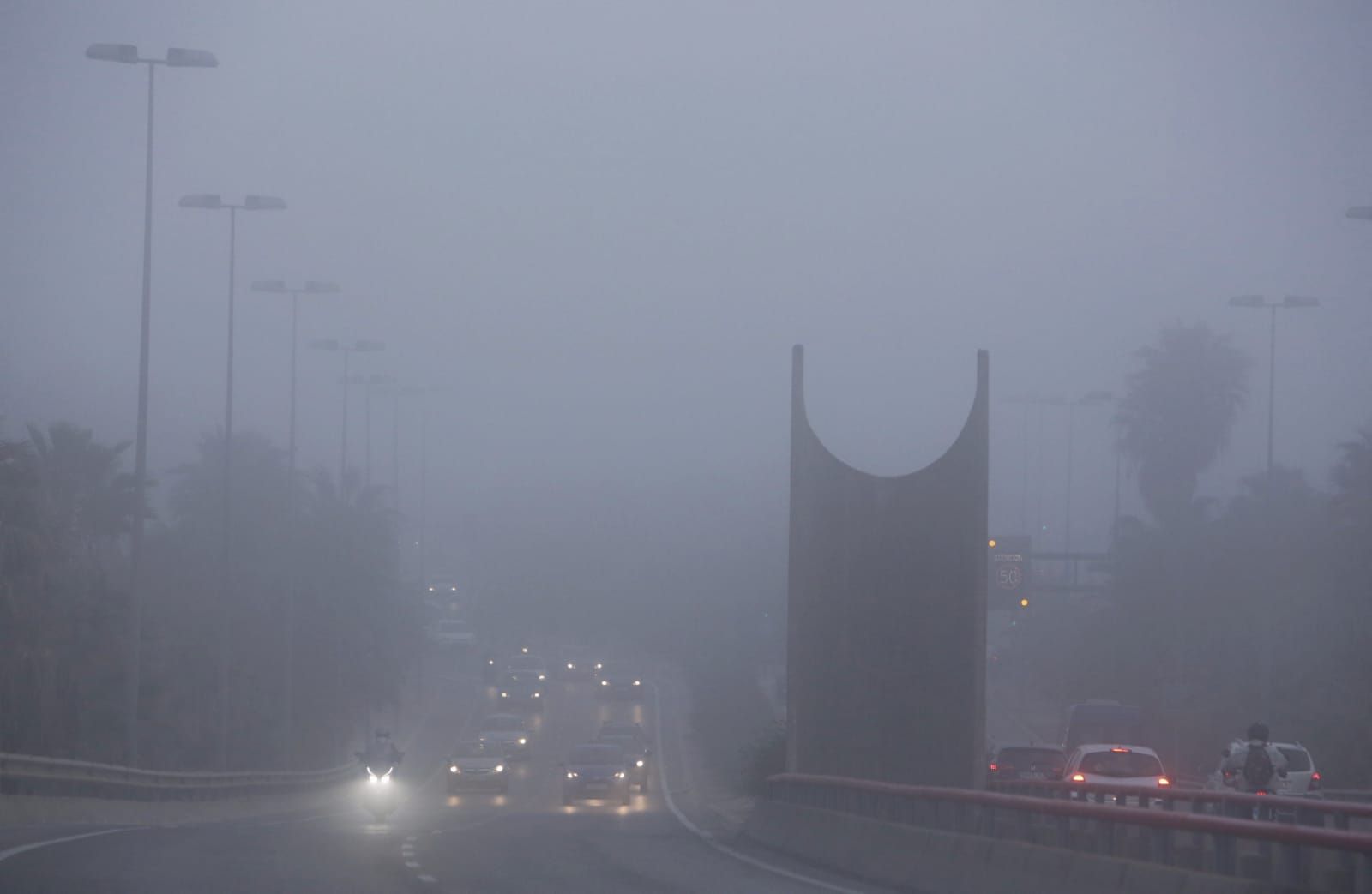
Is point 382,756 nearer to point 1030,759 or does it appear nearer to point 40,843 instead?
point 1030,759

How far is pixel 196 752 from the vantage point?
174 feet

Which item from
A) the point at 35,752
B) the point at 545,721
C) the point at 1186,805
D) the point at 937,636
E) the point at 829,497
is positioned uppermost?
the point at 829,497

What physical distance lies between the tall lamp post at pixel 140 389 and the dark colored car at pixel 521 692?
47182 millimetres

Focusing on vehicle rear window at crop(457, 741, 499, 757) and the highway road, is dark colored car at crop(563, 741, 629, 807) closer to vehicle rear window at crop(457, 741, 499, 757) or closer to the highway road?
vehicle rear window at crop(457, 741, 499, 757)

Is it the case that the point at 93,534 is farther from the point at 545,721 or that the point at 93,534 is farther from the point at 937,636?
the point at 937,636

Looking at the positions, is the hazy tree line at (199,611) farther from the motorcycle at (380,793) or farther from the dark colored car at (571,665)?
the dark colored car at (571,665)

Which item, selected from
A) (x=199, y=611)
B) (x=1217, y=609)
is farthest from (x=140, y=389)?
(x=1217, y=609)

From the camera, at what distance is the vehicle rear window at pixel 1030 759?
1231 inches

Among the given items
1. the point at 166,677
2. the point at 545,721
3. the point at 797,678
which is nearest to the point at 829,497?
the point at 797,678

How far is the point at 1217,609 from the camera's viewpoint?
59062 millimetres

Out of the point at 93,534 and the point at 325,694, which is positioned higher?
the point at 93,534

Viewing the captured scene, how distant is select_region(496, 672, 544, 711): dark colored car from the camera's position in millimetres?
79812

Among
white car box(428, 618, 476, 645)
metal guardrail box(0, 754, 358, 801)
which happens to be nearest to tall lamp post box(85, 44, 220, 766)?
metal guardrail box(0, 754, 358, 801)

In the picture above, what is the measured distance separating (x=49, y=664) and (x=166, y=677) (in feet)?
35.9
